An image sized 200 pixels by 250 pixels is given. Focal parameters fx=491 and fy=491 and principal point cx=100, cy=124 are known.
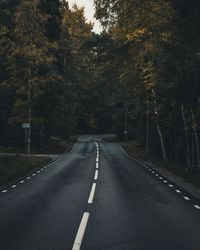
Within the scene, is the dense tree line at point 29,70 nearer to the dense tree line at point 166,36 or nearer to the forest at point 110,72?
the forest at point 110,72

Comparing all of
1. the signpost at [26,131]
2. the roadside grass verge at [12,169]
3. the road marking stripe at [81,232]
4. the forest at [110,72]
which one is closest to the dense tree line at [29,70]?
the forest at [110,72]

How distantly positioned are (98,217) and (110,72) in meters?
64.4

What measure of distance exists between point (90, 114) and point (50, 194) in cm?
8513

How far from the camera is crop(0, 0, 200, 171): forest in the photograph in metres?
24.0

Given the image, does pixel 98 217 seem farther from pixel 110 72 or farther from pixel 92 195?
pixel 110 72

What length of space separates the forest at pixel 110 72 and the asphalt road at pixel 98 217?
284 inches

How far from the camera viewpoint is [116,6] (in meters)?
26.3

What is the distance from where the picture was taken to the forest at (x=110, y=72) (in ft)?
78.6

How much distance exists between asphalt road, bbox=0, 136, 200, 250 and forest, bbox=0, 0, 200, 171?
720cm

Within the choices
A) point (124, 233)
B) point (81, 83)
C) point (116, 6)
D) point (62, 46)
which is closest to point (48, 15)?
point (62, 46)

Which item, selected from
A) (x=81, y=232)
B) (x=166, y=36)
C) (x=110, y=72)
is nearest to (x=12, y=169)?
(x=166, y=36)

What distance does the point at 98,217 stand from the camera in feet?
40.8

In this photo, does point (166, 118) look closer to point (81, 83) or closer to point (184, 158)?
point (184, 158)

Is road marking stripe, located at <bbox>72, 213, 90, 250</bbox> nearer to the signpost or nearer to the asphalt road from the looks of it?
the asphalt road
